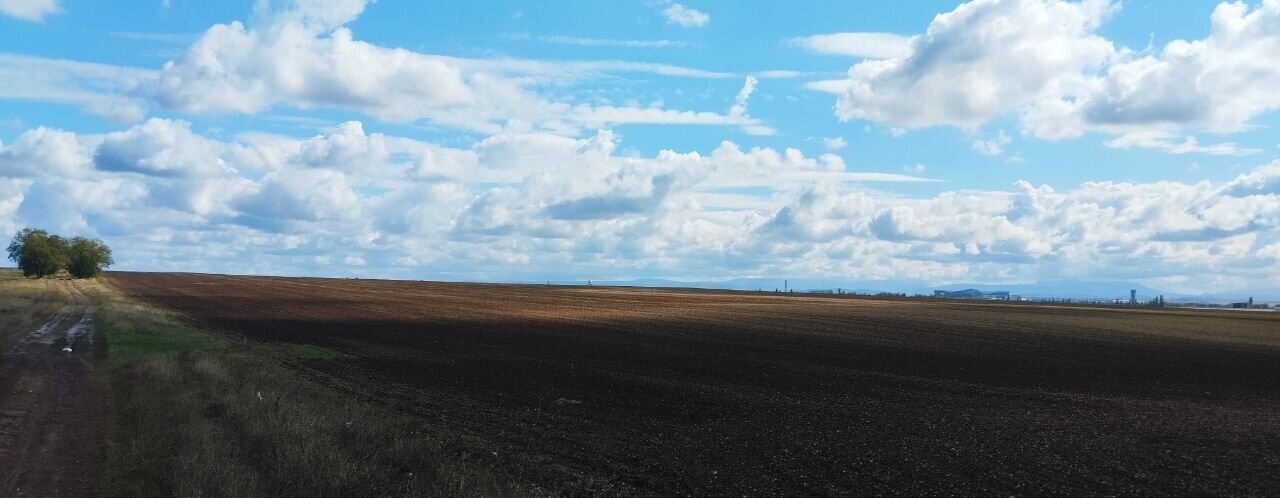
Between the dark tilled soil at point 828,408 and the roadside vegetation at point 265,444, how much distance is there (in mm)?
1238

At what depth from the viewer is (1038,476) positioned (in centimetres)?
1456

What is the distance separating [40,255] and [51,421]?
147052 mm

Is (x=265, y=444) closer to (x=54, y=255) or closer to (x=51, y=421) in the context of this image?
(x=51, y=421)

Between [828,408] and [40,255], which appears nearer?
[828,408]

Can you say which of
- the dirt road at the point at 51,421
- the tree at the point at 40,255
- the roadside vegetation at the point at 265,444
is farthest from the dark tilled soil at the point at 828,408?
the tree at the point at 40,255

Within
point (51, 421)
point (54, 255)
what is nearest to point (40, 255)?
Answer: point (54, 255)

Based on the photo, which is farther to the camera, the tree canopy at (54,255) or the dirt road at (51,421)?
the tree canopy at (54,255)

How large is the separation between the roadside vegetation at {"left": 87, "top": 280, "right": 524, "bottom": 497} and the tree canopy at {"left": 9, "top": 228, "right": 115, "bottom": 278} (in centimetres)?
13889

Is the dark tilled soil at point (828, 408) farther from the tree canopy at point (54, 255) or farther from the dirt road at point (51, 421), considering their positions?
the tree canopy at point (54, 255)

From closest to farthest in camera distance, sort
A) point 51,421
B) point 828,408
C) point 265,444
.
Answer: point 265,444, point 51,421, point 828,408

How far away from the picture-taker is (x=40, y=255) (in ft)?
455

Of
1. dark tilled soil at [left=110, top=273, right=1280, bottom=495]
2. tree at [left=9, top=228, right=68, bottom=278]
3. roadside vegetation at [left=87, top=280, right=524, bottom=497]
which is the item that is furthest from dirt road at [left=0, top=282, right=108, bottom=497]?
tree at [left=9, top=228, right=68, bottom=278]

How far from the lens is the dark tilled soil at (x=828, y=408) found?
14.5 m

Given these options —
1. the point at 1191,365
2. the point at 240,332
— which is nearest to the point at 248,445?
the point at 240,332
